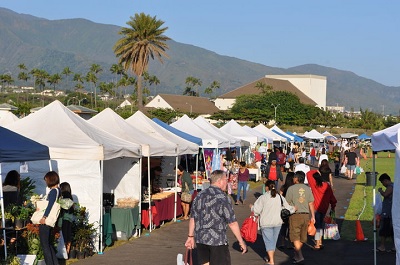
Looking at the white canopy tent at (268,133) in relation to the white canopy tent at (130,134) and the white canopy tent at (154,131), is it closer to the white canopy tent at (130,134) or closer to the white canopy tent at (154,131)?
the white canopy tent at (154,131)

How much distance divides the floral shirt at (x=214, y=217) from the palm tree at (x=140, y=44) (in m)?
59.2

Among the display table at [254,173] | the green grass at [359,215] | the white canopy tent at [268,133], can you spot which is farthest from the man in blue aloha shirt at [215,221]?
the white canopy tent at [268,133]

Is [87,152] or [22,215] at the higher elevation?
[87,152]

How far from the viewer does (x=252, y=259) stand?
13.7m

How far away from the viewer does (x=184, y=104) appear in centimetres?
18312

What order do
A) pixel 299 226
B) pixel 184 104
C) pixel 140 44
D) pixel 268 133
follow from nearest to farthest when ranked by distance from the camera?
pixel 299 226 → pixel 268 133 → pixel 140 44 → pixel 184 104

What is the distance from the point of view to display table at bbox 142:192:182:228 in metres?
17.9

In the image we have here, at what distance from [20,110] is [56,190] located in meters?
59.4

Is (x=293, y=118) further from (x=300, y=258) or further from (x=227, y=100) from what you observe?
(x=300, y=258)

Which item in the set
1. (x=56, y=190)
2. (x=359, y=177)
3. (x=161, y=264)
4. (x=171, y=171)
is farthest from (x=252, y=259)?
(x=359, y=177)

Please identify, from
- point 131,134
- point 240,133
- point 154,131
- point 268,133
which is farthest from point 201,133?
point 268,133

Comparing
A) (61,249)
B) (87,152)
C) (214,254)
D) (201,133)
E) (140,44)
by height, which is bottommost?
(61,249)

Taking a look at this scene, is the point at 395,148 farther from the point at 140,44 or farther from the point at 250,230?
the point at 140,44

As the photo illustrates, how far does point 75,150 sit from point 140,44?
55.0 metres
